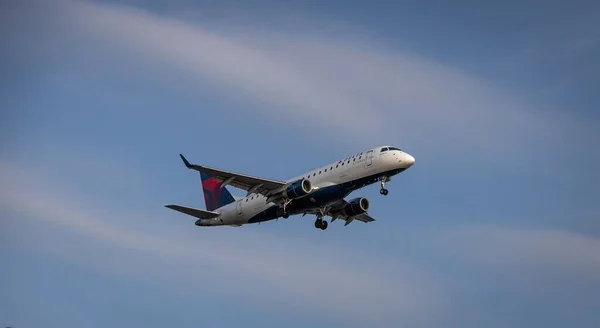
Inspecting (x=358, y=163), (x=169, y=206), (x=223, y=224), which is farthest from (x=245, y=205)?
(x=358, y=163)

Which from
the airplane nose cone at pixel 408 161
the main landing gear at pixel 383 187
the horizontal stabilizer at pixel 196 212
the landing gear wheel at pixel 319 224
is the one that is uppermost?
the airplane nose cone at pixel 408 161

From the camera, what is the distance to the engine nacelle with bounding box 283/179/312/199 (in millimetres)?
65750

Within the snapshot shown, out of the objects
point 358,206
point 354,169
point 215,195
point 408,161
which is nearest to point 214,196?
point 215,195

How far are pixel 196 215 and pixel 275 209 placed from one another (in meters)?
7.55

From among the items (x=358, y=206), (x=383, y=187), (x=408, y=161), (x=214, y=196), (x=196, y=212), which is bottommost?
(x=196, y=212)

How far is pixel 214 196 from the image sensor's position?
7756cm

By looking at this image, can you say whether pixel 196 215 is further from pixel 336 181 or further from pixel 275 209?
pixel 336 181

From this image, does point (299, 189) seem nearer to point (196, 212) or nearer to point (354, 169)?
point (354, 169)

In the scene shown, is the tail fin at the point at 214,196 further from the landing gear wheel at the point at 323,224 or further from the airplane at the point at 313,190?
the landing gear wheel at the point at 323,224

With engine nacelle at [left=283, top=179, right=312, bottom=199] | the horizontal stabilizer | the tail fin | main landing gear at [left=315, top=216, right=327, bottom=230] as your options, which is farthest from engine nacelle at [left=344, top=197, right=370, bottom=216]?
the horizontal stabilizer

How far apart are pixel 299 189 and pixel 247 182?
13.9 ft

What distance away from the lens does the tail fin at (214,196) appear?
250 feet

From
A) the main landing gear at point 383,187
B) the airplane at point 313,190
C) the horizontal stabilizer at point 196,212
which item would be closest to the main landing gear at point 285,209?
the airplane at point 313,190

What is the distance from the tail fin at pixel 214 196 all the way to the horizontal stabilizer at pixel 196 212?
8.04ft
